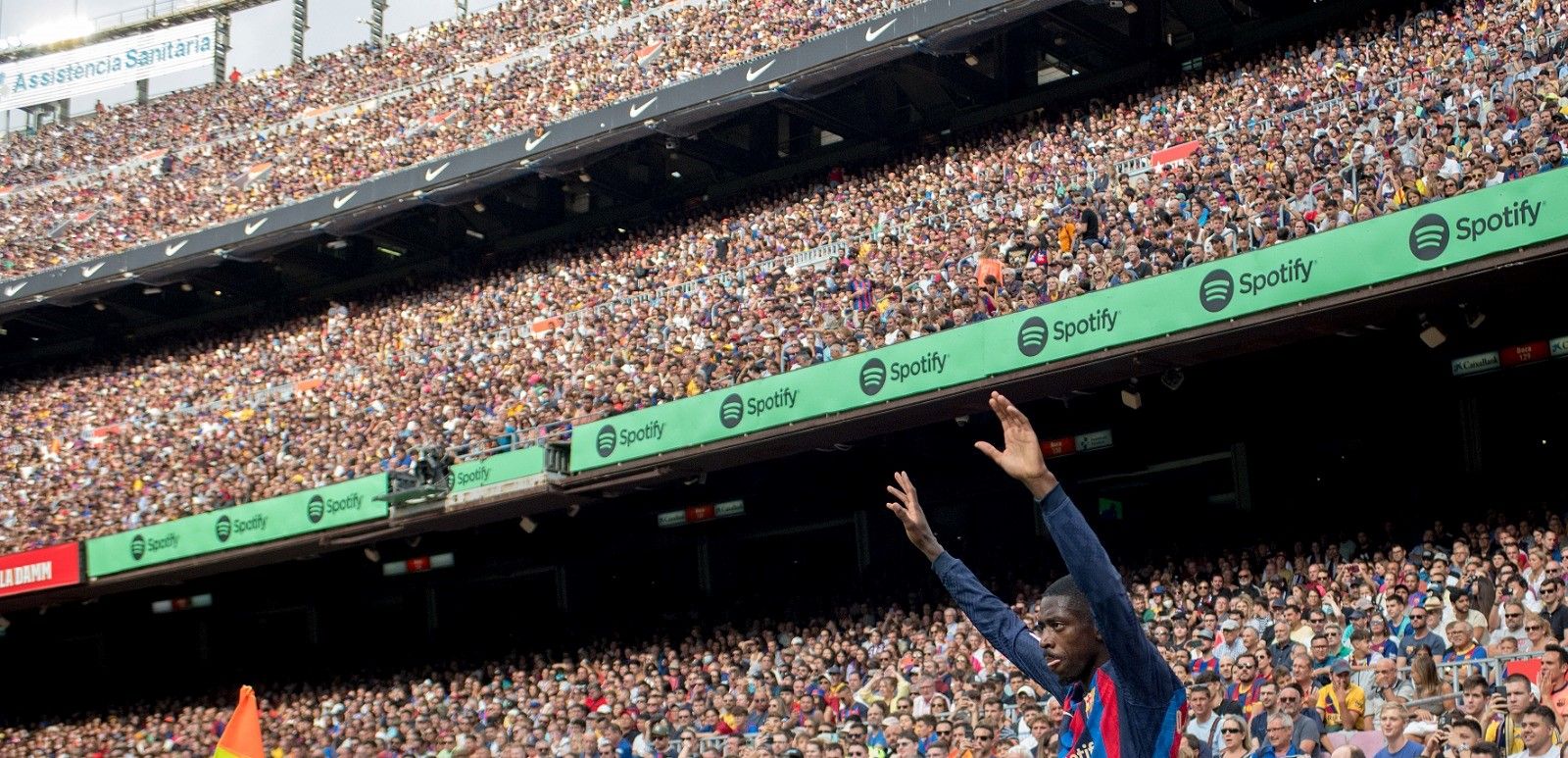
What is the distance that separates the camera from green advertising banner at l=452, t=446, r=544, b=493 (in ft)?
77.0

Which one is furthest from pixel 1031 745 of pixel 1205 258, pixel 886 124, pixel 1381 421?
pixel 886 124

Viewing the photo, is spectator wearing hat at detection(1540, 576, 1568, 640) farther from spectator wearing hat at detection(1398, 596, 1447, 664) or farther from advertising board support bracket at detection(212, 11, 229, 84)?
advertising board support bracket at detection(212, 11, 229, 84)

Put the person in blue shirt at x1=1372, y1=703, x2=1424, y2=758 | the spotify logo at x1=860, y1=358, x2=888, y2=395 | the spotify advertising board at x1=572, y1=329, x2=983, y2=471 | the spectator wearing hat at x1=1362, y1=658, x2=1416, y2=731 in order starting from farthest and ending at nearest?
the spotify logo at x1=860, y1=358, x2=888, y2=395 → the spotify advertising board at x1=572, y1=329, x2=983, y2=471 → the spectator wearing hat at x1=1362, y1=658, x2=1416, y2=731 → the person in blue shirt at x1=1372, y1=703, x2=1424, y2=758

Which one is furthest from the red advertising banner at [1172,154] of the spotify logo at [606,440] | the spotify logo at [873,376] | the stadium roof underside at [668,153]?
the spotify logo at [606,440]

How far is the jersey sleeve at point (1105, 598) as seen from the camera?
13.6 ft

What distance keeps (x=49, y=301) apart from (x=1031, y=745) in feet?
101

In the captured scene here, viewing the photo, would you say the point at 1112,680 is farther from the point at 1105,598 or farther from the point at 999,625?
the point at 999,625

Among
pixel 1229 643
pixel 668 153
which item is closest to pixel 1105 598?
pixel 1229 643

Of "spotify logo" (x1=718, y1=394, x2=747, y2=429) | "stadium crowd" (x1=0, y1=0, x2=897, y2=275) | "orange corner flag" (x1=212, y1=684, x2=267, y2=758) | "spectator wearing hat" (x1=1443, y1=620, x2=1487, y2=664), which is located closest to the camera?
"spectator wearing hat" (x1=1443, y1=620, x2=1487, y2=664)

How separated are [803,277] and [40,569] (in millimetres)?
14085

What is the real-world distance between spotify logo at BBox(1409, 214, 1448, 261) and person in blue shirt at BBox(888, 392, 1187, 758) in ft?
40.1

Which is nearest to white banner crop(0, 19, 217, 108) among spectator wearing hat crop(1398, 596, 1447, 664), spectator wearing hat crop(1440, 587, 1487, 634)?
spectator wearing hat crop(1440, 587, 1487, 634)

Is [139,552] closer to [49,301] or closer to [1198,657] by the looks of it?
[49,301]

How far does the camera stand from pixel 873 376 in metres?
19.8
